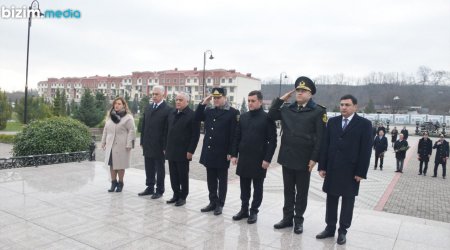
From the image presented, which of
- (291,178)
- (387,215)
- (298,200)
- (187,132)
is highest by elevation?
(187,132)

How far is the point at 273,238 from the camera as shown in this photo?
4340 mm

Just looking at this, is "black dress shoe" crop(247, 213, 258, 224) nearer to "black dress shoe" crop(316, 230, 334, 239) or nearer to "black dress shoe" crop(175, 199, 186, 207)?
"black dress shoe" crop(316, 230, 334, 239)

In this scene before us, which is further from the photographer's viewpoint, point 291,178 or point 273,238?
point 291,178

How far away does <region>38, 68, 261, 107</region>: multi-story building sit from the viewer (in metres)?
76.4

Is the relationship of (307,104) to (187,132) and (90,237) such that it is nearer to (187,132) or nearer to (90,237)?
(187,132)

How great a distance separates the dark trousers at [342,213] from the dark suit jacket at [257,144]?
3.22ft

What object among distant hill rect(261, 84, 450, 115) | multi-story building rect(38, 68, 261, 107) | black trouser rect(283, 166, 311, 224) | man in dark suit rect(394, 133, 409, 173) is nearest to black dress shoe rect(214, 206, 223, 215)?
black trouser rect(283, 166, 311, 224)

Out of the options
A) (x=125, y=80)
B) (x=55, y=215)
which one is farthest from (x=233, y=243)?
(x=125, y=80)

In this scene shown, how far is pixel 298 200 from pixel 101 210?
299 centimetres

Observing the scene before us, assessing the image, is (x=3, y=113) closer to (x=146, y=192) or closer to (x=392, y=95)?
(x=146, y=192)

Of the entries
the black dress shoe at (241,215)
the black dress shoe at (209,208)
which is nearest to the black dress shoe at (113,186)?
the black dress shoe at (209,208)

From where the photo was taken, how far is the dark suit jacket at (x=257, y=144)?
4848 mm

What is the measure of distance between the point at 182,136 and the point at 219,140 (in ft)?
2.40

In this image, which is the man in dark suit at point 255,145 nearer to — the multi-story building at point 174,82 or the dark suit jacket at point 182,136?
the dark suit jacket at point 182,136
